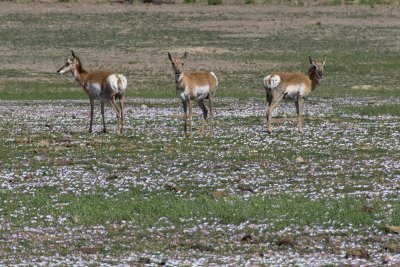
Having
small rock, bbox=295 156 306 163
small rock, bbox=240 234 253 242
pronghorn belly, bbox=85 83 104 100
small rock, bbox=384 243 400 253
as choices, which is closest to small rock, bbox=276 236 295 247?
small rock, bbox=240 234 253 242

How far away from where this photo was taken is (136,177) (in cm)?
1888

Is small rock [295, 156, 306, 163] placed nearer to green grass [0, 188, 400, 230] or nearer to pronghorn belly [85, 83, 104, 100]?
green grass [0, 188, 400, 230]

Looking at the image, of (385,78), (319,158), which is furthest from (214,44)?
(319,158)

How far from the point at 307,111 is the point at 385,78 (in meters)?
13.6

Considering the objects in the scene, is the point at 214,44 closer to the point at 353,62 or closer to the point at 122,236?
the point at 353,62

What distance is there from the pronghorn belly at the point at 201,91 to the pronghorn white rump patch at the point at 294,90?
205cm

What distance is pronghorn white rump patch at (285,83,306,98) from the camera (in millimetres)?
26828

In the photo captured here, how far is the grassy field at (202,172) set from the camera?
1312cm

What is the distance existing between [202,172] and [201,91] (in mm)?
7081

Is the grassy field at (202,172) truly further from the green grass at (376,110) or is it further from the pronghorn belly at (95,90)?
the pronghorn belly at (95,90)

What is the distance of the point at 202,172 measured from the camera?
1939 cm

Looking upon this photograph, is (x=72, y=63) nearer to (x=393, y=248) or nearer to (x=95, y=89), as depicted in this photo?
(x=95, y=89)

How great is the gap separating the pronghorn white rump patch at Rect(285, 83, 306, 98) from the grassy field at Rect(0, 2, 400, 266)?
0.95 m

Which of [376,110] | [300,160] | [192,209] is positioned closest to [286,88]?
[300,160]
